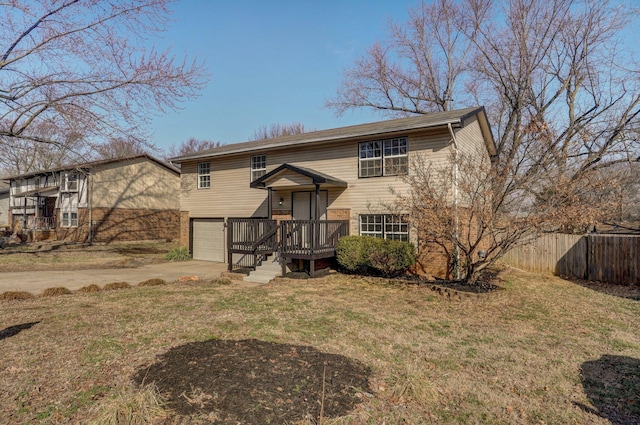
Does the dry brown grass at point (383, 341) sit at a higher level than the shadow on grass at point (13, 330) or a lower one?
lower

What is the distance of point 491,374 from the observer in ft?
14.7

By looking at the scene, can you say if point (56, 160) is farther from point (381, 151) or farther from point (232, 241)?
point (381, 151)

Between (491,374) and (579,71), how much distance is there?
18.8 metres

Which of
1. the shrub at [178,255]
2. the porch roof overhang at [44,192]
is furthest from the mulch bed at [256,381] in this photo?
the porch roof overhang at [44,192]

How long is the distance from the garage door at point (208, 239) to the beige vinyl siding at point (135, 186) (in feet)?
28.4

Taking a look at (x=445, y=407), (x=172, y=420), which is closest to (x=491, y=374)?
(x=445, y=407)

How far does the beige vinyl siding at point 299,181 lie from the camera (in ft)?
38.5

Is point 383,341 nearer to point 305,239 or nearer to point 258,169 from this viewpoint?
point 305,239

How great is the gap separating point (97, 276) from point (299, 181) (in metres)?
7.46

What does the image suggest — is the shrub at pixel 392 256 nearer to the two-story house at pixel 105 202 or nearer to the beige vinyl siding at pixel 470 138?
the beige vinyl siding at pixel 470 138

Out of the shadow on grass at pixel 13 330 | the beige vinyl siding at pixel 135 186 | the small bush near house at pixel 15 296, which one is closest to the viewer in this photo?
the shadow on grass at pixel 13 330

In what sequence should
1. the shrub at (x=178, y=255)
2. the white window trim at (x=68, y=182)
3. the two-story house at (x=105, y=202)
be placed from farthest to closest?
the white window trim at (x=68, y=182) → the two-story house at (x=105, y=202) → the shrub at (x=178, y=255)

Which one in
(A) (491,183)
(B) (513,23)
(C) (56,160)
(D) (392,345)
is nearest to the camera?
(D) (392,345)

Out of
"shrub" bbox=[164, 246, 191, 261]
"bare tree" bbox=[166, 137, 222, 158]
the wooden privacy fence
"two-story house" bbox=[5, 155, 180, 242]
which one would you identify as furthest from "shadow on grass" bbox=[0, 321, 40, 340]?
"bare tree" bbox=[166, 137, 222, 158]
